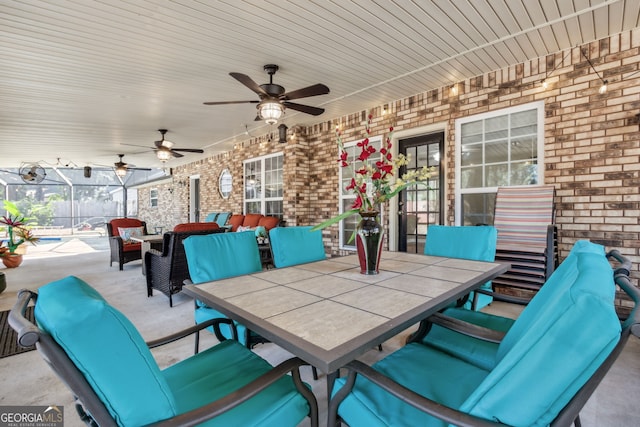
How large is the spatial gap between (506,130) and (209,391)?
162 inches

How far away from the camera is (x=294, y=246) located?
7.62 ft

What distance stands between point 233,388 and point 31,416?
147 cm

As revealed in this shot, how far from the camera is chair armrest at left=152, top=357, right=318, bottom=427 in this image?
79 centimetres

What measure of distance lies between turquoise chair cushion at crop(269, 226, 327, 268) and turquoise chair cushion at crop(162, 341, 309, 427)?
0.85 m

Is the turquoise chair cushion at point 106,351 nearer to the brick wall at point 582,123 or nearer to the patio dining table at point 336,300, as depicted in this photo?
the patio dining table at point 336,300

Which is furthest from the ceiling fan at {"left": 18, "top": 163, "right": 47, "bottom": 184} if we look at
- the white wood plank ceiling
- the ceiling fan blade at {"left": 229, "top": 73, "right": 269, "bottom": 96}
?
the ceiling fan blade at {"left": 229, "top": 73, "right": 269, "bottom": 96}

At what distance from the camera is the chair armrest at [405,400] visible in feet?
2.38

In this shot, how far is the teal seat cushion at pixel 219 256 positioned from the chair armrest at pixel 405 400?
1161mm

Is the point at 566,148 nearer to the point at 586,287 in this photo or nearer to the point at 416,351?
the point at 416,351

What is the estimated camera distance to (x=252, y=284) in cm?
159

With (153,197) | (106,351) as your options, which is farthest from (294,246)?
(153,197)

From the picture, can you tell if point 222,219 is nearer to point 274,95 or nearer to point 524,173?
point 274,95

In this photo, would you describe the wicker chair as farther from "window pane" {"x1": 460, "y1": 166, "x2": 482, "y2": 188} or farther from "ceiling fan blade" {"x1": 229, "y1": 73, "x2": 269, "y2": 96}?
"window pane" {"x1": 460, "y1": 166, "x2": 482, "y2": 188}

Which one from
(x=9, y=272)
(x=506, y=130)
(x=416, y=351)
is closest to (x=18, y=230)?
(x=9, y=272)
